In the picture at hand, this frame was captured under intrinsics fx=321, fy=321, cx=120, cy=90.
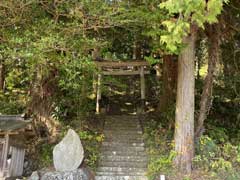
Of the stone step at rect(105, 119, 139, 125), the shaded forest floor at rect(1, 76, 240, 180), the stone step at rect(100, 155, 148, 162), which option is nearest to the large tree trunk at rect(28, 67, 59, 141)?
the shaded forest floor at rect(1, 76, 240, 180)

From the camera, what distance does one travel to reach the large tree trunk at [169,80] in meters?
10.3

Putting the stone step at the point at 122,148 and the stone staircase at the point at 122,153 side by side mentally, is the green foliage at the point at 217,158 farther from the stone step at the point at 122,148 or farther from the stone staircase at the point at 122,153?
the stone step at the point at 122,148

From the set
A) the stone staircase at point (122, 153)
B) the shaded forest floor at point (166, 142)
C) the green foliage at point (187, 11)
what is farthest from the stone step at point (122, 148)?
the green foliage at point (187, 11)

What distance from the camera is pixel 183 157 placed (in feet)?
24.0

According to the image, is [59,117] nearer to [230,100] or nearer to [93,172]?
[93,172]

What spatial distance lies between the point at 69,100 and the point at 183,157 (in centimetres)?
440

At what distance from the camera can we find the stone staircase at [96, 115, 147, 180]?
7564 millimetres

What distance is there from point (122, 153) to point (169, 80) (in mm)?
3221

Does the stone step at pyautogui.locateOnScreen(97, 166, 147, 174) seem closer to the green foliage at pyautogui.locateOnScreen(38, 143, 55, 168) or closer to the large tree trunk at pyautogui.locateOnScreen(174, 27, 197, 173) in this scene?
the large tree trunk at pyautogui.locateOnScreen(174, 27, 197, 173)

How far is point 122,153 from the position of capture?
8312 millimetres

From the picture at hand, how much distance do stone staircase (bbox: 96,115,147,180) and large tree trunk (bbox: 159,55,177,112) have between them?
1306 mm

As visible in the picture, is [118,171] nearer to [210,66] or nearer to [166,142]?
[166,142]

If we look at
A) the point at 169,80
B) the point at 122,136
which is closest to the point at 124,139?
the point at 122,136

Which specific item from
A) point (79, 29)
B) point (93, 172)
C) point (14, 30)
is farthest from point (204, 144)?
point (14, 30)
